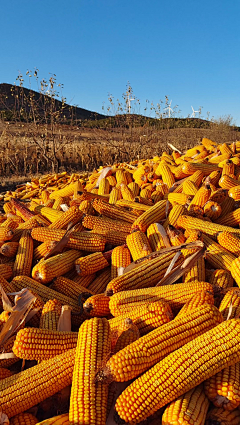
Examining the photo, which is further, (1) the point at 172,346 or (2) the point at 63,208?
(2) the point at 63,208

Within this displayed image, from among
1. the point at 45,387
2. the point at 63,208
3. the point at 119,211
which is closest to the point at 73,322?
the point at 45,387

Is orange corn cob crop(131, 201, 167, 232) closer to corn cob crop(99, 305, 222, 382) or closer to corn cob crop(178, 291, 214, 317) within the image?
corn cob crop(178, 291, 214, 317)

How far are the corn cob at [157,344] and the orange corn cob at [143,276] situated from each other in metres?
0.68

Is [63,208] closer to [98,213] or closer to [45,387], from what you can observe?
[98,213]

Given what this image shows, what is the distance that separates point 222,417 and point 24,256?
2303 millimetres

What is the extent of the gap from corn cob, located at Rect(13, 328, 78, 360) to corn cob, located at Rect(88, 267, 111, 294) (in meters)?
0.89

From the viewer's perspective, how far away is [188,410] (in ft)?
4.78

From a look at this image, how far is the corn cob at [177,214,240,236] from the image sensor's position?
3104 millimetres

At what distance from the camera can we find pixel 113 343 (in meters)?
1.84

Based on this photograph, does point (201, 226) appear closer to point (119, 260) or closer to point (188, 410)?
point (119, 260)

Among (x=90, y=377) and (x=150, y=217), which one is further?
(x=150, y=217)

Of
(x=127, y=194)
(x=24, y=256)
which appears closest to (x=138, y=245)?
(x=24, y=256)

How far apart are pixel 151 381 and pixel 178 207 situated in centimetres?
230

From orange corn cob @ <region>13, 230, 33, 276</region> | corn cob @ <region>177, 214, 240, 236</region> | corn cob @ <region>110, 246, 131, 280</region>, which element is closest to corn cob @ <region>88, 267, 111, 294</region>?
corn cob @ <region>110, 246, 131, 280</region>
